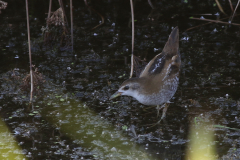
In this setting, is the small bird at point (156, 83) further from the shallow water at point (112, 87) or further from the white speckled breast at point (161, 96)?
the shallow water at point (112, 87)

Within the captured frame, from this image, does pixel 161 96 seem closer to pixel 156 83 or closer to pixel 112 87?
pixel 156 83

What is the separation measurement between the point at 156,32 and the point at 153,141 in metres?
3.59

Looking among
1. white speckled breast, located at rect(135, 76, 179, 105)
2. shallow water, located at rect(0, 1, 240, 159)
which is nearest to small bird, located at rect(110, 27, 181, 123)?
white speckled breast, located at rect(135, 76, 179, 105)

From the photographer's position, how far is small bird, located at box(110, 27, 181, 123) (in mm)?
4680

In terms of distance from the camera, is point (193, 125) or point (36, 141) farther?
point (193, 125)

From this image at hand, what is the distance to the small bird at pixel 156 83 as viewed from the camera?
468 cm

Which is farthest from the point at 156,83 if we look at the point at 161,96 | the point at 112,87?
the point at 112,87

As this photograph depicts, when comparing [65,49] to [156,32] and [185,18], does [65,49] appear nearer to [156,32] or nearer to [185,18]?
[156,32]

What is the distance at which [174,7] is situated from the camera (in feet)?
28.3

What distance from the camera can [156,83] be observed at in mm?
4785

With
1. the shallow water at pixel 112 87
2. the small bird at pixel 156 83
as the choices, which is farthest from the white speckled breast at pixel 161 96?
the shallow water at pixel 112 87

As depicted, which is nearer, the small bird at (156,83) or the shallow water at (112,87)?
the shallow water at (112,87)

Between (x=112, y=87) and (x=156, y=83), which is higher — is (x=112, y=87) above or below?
below

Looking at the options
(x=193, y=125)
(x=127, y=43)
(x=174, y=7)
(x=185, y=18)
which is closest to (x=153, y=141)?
(x=193, y=125)
